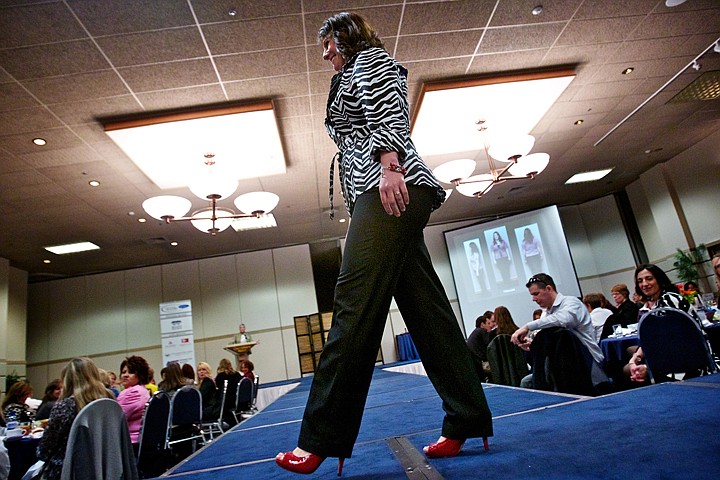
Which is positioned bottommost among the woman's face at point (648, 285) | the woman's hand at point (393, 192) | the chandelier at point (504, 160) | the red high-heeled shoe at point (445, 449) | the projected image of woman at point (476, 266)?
the red high-heeled shoe at point (445, 449)

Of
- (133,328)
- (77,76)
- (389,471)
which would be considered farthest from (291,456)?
(133,328)

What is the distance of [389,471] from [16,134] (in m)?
5.36

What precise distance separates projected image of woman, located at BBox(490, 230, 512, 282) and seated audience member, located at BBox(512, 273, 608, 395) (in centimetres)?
748

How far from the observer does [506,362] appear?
11.6ft

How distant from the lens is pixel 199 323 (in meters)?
10.7

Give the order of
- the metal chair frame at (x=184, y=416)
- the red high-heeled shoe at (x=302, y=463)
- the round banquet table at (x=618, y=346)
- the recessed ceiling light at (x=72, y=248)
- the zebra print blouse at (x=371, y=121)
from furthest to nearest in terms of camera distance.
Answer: the recessed ceiling light at (x=72, y=248) → the metal chair frame at (x=184, y=416) → the round banquet table at (x=618, y=346) → the zebra print blouse at (x=371, y=121) → the red high-heeled shoe at (x=302, y=463)

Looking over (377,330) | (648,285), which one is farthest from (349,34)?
(648,285)

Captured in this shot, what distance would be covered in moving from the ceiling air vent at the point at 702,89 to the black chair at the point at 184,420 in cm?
682

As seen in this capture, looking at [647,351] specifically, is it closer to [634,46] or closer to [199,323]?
[634,46]

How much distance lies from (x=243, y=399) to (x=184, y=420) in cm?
173

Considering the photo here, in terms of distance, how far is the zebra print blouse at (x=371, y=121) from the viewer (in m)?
1.12

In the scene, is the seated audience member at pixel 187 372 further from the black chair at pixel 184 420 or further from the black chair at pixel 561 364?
the black chair at pixel 561 364

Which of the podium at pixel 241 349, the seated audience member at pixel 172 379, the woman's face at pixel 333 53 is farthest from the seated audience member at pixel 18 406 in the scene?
the podium at pixel 241 349

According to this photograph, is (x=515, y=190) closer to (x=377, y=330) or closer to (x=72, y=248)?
(x=72, y=248)
